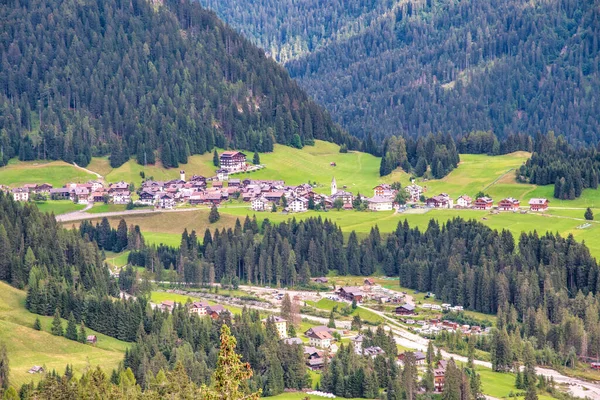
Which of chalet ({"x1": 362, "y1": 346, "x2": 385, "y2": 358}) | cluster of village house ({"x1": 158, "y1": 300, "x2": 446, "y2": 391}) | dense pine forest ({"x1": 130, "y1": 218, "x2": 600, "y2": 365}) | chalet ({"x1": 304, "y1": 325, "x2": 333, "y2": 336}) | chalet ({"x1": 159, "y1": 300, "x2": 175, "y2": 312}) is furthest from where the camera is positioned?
chalet ({"x1": 159, "y1": 300, "x2": 175, "y2": 312})

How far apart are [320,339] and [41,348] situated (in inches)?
1215

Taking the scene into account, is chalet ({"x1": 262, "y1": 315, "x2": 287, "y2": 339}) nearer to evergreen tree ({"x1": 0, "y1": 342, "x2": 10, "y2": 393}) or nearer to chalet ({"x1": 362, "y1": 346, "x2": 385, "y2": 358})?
chalet ({"x1": 362, "y1": 346, "x2": 385, "y2": 358})

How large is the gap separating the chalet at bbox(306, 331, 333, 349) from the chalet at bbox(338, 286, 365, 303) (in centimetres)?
2255

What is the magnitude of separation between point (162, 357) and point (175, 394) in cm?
2073

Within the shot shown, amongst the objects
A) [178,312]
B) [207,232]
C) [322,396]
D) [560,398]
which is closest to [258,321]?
[178,312]

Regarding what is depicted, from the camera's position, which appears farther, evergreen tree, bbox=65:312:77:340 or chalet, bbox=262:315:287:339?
chalet, bbox=262:315:287:339

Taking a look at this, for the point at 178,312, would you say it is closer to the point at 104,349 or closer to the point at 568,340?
the point at 104,349

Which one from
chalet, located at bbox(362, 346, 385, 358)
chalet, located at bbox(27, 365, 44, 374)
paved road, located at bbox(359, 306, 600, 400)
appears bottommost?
paved road, located at bbox(359, 306, 600, 400)

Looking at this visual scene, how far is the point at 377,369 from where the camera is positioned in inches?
4545

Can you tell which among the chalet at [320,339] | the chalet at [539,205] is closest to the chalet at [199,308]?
the chalet at [320,339]

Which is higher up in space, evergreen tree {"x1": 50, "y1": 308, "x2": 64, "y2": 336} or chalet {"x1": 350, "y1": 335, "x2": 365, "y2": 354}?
evergreen tree {"x1": 50, "y1": 308, "x2": 64, "y2": 336}

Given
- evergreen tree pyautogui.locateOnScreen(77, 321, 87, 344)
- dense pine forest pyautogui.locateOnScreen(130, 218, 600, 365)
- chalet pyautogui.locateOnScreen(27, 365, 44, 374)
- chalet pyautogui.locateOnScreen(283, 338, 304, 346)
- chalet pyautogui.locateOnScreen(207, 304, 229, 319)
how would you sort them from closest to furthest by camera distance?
chalet pyautogui.locateOnScreen(27, 365, 44, 374) < chalet pyautogui.locateOnScreen(283, 338, 304, 346) < evergreen tree pyautogui.locateOnScreen(77, 321, 87, 344) < dense pine forest pyautogui.locateOnScreen(130, 218, 600, 365) < chalet pyautogui.locateOnScreen(207, 304, 229, 319)

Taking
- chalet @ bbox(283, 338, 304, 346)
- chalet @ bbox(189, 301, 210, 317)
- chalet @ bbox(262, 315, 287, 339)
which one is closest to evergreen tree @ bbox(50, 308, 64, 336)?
chalet @ bbox(189, 301, 210, 317)

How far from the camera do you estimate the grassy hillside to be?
4537 inches
